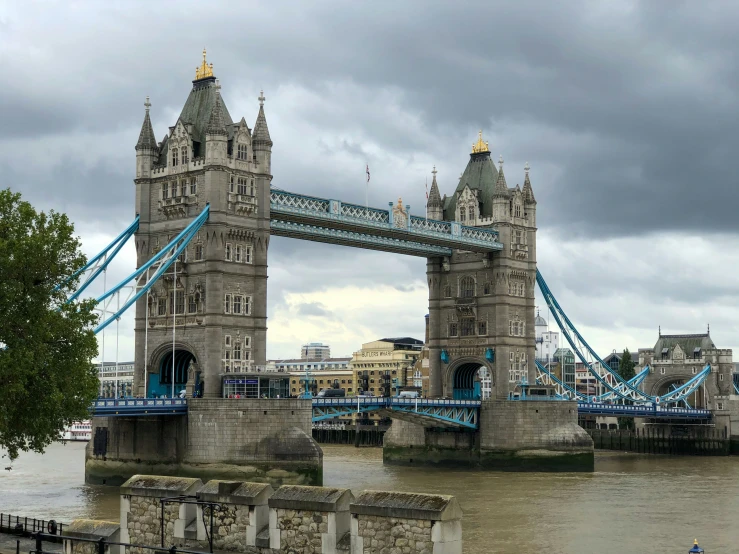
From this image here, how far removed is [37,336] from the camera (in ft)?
129

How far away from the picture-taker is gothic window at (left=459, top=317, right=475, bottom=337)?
93438 mm

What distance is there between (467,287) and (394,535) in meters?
71.4

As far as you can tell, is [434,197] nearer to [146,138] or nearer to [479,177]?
[479,177]

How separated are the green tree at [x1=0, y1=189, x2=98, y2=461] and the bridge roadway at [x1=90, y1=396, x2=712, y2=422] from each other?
17736 mm

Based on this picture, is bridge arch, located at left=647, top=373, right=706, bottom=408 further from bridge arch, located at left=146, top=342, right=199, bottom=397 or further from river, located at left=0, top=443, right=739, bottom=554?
bridge arch, located at left=146, top=342, right=199, bottom=397

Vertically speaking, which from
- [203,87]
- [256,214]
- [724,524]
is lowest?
[724,524]

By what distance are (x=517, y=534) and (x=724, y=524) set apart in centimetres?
1041

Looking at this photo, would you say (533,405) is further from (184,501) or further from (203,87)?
(184,501)

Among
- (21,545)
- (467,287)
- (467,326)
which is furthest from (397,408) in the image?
(21,545)

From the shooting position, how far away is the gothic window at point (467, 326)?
93438 millimetres

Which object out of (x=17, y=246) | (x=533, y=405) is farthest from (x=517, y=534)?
(x=533, y=405)

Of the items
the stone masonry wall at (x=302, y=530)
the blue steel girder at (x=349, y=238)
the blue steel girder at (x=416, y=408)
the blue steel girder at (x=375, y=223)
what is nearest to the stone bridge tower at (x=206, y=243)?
the blue steel girder at (x=375, y=223)

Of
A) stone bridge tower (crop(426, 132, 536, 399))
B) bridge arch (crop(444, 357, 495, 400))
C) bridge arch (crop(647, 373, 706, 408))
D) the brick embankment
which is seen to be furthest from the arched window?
the brick embankment

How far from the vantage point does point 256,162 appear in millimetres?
71125
